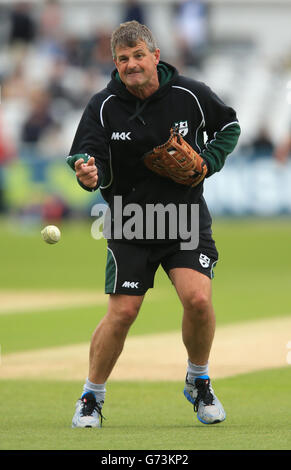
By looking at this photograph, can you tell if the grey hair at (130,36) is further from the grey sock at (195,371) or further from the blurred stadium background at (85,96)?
the blurred stadium background at (85,96)

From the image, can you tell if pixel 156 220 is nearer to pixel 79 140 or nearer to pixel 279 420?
pixel 79 140

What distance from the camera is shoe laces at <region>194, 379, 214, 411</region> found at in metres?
7.34

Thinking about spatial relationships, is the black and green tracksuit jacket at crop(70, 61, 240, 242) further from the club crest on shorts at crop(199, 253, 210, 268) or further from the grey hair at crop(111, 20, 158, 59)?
the grey hair at crop(111, 20, 158, 59)

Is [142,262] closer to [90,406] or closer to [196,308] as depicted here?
[196,308]

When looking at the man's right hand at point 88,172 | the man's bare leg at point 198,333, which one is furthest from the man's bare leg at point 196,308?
the man's right hand at point 88,172

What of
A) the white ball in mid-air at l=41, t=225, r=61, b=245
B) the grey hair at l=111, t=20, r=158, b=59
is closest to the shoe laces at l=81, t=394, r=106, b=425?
the white ball in mid-air at l=41, t=225, r=61, b=245

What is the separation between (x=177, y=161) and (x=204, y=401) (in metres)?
1.66

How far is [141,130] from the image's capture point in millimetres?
7297

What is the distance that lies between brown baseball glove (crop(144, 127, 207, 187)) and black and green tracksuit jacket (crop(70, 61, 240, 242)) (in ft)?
0.35

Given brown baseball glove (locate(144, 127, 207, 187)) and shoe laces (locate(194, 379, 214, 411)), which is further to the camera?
shoe laces (locate(194, 379, 214, 411))

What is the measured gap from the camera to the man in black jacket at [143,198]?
7160 millimetres

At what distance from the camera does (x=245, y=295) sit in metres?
15.1

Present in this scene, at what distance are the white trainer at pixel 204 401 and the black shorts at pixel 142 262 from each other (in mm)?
767
